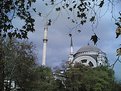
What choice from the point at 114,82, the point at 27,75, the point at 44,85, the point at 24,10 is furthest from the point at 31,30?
the point at 114,82

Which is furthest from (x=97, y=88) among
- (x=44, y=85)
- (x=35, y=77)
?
(x=35, y=77)

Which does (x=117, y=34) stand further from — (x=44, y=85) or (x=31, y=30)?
(x=44, y=85)

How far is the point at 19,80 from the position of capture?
4112cm

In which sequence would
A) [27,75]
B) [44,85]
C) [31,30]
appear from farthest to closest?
[44,85] < [27,75] < [31,30]

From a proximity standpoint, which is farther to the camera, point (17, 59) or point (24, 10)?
point (17, 59)

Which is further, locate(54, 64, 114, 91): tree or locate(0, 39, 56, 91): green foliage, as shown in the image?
locate(54, 64, 114, 91): tree

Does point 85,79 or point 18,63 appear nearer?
point 18,63

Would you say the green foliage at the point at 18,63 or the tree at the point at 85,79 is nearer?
the green foliage at the point at 18,63

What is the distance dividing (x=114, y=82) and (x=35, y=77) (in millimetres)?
25975

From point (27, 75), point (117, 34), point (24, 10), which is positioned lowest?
point (117, 34)

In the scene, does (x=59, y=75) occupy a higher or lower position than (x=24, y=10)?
higher

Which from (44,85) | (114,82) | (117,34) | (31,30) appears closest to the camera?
(117,34)

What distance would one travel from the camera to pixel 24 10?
7.66 meters

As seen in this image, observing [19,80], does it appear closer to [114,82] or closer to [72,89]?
[72,89]
